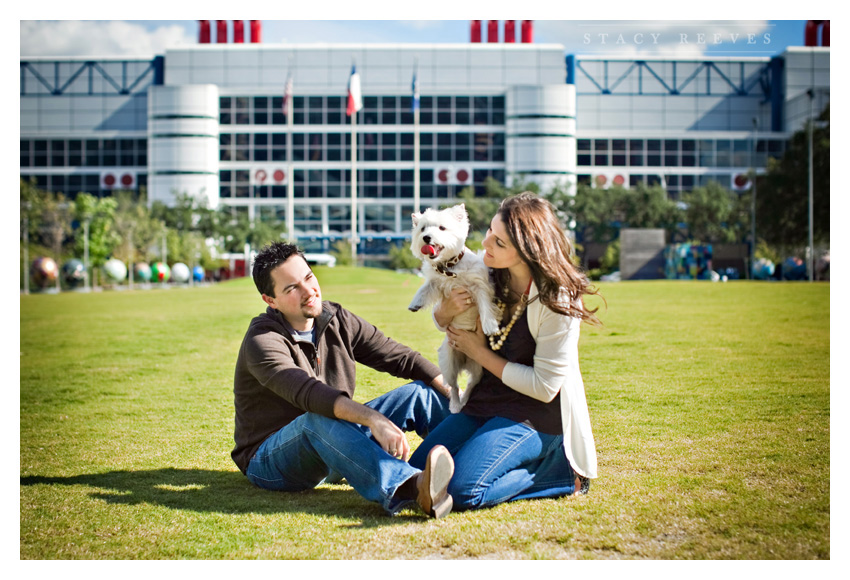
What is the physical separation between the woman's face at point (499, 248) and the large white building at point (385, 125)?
2087 inches

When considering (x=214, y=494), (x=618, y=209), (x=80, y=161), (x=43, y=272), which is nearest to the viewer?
(x=214, y=494)

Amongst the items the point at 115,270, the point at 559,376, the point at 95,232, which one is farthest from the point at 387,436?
the point at 95,232

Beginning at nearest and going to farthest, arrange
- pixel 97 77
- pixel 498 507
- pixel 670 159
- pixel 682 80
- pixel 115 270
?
pixel 498 507, pixel 115 270, pixel 682 80, pixel 670 159, pixel 97 77

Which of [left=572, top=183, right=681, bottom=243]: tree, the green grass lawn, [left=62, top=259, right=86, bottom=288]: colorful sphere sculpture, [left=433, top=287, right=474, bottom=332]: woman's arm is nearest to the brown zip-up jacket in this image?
[left=433, top=287, right=474, bottom=332]: woman's arm

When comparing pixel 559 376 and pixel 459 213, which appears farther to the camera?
pixel 459 213

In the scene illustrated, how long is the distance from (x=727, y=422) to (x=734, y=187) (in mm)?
57870

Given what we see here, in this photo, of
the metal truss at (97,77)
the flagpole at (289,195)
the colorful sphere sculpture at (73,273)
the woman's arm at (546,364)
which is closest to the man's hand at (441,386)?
the woman's arm at (546,364)

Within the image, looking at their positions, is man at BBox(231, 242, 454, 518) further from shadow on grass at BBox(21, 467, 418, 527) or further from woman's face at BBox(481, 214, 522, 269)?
woman's face at BBox(481, 214, 522, 269)

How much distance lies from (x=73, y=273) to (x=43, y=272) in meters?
2.72

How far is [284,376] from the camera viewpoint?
13.0 ft

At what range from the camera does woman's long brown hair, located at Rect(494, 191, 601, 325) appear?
395cm

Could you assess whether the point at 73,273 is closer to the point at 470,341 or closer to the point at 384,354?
the point at 384,354

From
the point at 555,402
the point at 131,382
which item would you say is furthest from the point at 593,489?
the point at 131,382

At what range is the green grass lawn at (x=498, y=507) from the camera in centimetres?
380
